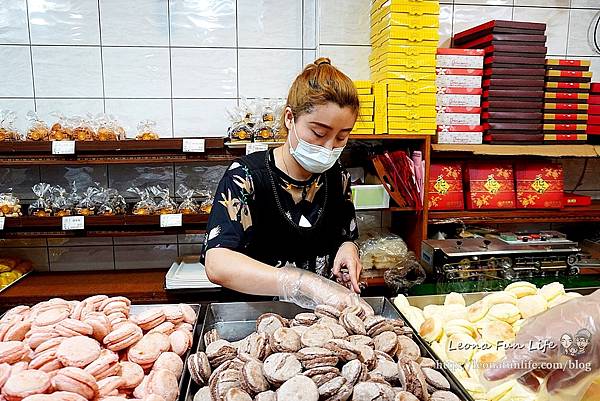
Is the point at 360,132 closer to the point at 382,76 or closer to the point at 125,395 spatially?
the point at 382,76

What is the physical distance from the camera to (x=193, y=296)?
242 centimetres

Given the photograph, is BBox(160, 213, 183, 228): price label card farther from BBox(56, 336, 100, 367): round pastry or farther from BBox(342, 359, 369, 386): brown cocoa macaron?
BBox(342, 359, 369, 386): brown cocoa macaron

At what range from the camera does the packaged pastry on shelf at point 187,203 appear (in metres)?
2.42

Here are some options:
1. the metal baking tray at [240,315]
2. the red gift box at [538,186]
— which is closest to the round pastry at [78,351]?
the metal baking tray at [240,315]

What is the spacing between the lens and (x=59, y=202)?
241 cm

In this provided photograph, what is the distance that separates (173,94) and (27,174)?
956 millimetres

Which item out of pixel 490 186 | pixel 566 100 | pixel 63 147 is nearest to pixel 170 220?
pixel 63 147

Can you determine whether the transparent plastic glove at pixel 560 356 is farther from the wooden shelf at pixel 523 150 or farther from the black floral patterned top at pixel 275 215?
the wooden shelf at pixel 523 150

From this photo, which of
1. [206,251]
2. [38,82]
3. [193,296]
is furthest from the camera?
[38,82]

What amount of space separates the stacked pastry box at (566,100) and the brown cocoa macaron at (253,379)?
230 cm

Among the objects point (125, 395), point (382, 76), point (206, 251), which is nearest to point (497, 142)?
point (382, 76)

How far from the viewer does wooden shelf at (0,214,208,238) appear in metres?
2.28

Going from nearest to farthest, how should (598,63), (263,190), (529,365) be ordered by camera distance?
(529,365) < (263,190) < (598,63)

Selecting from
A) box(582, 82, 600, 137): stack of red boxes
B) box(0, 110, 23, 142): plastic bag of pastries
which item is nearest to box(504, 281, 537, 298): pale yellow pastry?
box(582, 82, 600, 137): stack of red boxes
